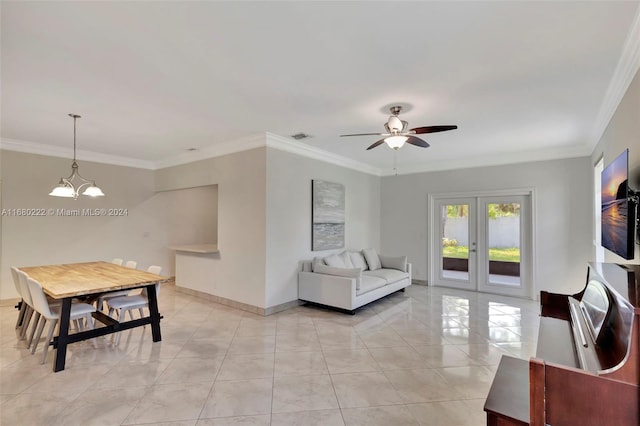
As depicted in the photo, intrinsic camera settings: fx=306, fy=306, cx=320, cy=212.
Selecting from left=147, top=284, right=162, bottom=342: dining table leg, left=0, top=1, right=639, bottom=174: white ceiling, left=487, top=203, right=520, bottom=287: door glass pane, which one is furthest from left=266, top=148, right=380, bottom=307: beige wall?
left=487, top=203, right=520, bottom=287: door glass pane

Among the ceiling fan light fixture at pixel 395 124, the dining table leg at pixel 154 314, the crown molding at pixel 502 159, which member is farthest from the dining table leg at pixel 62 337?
the crown molding at pixel 502 159

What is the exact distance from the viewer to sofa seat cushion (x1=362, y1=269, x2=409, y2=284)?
5534 mm

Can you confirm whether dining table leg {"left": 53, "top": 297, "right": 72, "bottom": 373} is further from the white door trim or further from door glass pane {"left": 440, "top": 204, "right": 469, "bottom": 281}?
door glass pane {"left": 440, "top": 204, "right": 469, "bottom": 281}

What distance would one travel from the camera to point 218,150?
17.6 feet

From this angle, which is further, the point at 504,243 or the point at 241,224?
the point at 504,243

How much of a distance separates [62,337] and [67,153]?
13.4 feet

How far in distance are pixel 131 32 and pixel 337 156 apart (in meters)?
4.18

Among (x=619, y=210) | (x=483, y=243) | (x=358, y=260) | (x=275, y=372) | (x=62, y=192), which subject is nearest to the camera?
(x=619, y=210)

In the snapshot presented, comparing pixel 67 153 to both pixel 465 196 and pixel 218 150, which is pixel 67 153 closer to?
pixel 218 150

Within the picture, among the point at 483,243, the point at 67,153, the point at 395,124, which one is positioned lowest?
the point at 483,243

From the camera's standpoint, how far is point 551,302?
244 centimetres

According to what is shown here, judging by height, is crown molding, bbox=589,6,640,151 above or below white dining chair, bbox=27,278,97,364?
above

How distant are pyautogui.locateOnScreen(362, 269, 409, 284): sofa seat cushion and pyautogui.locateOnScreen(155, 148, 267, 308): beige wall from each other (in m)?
1.90

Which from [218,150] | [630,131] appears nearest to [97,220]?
[218,150]
